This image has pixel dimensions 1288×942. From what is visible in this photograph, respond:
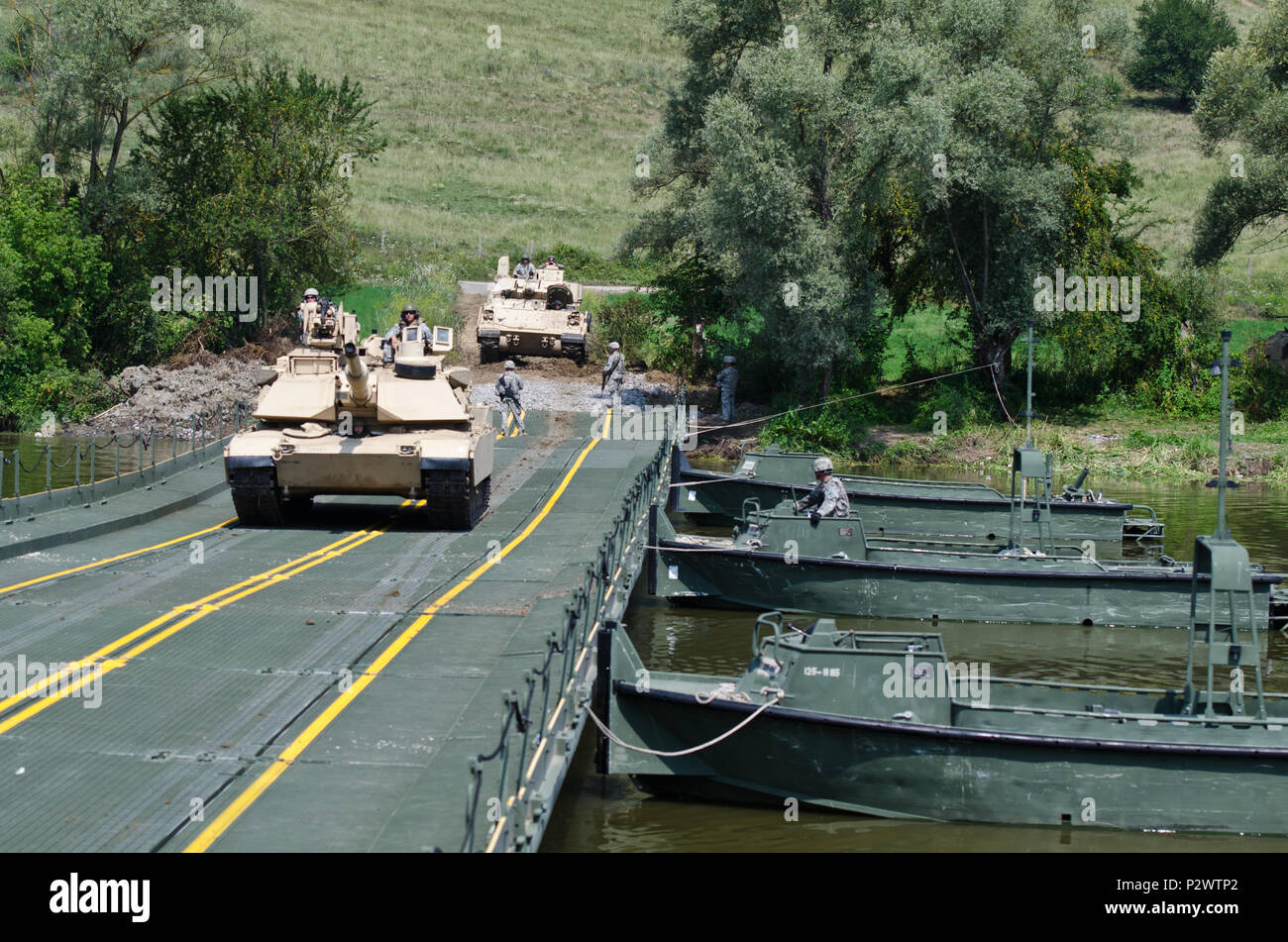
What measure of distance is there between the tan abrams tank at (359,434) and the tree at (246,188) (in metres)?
21.9

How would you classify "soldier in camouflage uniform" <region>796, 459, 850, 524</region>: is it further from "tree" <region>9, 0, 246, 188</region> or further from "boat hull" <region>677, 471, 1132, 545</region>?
"tree" <region>9, 0, 246, 188</region>

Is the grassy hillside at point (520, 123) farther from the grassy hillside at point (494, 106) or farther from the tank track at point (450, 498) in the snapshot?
the tank track at point (450, 498)

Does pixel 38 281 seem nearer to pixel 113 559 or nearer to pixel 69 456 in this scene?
pixel 69 456

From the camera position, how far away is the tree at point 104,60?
39594 mm

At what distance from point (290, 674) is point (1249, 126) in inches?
1389

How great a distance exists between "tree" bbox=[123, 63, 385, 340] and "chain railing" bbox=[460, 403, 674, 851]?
29.8 meters

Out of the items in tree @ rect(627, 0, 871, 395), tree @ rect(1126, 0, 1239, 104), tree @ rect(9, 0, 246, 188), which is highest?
tree @ rect(1126, 0, 1239, 104)

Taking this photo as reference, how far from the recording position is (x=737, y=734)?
11789 millimetres

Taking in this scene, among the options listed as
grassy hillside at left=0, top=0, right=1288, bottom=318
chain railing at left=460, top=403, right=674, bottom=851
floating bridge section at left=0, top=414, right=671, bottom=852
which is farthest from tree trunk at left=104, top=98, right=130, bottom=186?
chain railing at left=460, top=403, right=674, bottom=851

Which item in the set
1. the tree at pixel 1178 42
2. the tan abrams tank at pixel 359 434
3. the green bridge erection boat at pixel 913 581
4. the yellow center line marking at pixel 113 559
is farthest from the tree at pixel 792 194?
the tree at pixel 1178 42

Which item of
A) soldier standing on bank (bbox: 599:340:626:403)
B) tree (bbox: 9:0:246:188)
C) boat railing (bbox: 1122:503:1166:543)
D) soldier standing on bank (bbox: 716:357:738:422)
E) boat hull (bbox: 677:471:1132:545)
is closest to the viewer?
boat railing (bbox: 1122:503:1166:543)

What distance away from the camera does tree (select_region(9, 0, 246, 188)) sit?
130 feet

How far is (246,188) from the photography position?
42.3 meters

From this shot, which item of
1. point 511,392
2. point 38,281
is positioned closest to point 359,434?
point 511,392
